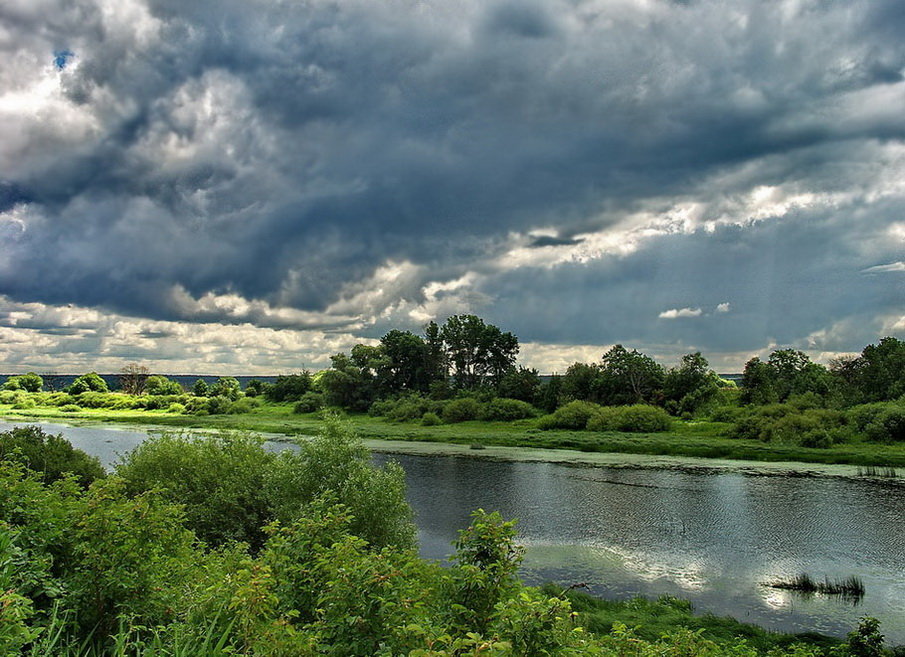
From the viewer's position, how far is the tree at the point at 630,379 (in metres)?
97.6

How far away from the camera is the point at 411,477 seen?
5209 cm

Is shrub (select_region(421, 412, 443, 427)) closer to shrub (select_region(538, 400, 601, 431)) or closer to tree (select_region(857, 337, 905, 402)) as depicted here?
shrub (select_region(538, 400, 601, 431))

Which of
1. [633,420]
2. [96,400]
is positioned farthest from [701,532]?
[96,400]

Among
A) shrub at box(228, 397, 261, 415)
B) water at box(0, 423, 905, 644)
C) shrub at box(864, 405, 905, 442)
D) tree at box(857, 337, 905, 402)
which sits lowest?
water at box(0, 423, 905, 644)

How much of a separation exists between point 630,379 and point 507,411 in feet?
73.5

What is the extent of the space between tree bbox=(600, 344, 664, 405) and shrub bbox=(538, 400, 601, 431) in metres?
9.00

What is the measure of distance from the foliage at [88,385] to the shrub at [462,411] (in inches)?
4552

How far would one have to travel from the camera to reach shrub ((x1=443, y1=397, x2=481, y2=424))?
104 metres

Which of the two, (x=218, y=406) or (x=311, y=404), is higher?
(x=311, y=404)

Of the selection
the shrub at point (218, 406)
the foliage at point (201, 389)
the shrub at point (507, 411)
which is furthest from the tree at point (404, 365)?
the foliage at point (201, 389)

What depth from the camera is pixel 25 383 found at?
179250 millimetres

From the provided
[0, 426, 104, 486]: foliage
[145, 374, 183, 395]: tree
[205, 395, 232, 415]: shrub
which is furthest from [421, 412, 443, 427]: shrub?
[145, 374, 183, 395]: tree

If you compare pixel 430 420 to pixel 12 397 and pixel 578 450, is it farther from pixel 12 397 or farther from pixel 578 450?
pixel 12 397

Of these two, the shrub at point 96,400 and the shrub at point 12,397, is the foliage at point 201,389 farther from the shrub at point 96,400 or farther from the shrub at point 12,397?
the shrub at point 12,397
